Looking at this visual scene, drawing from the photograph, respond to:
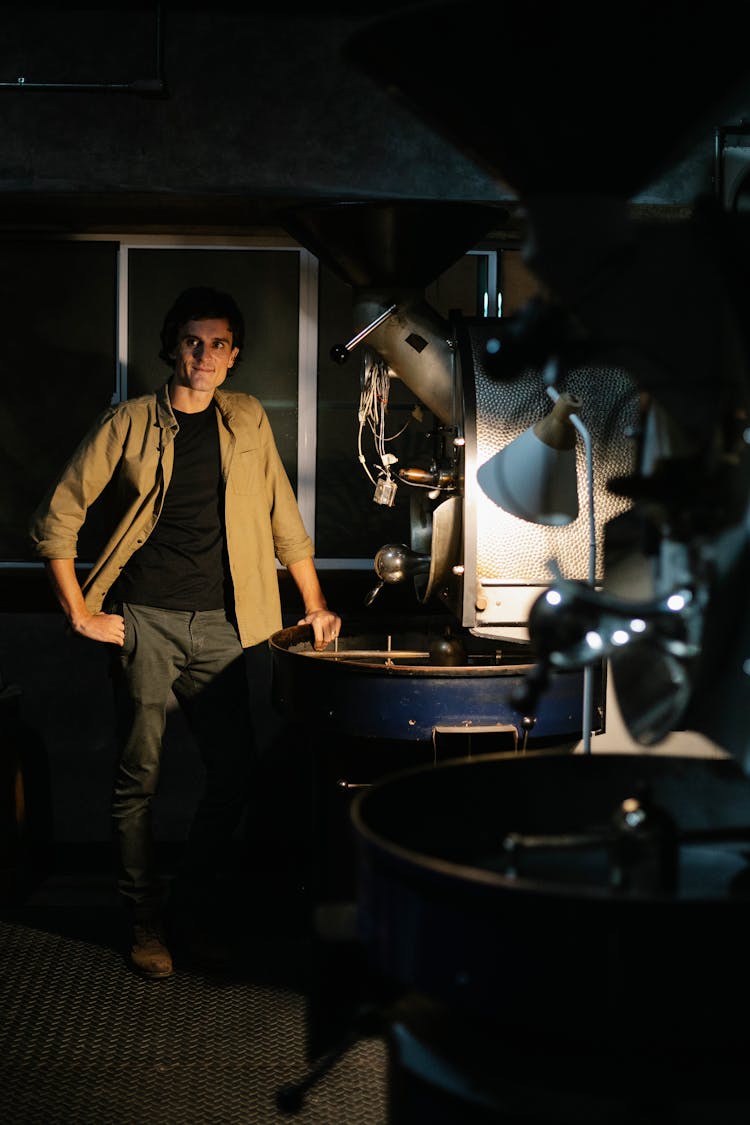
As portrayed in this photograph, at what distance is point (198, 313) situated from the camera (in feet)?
10.5

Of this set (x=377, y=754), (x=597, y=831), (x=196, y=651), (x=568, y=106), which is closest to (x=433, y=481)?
(x=377, y=754)

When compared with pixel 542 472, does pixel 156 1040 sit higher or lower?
lower

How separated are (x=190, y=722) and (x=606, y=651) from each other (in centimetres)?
218

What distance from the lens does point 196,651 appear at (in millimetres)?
3211

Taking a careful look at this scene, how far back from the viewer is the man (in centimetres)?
316

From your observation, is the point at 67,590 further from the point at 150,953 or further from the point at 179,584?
the point at 150,953

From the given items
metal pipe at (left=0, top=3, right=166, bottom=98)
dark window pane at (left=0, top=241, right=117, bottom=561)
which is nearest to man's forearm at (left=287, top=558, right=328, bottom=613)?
dark window pane at (left=0, top=241, right=117, bottom=561)

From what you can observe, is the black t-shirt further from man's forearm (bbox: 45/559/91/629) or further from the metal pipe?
the metal pipe

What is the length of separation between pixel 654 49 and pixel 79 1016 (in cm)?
258

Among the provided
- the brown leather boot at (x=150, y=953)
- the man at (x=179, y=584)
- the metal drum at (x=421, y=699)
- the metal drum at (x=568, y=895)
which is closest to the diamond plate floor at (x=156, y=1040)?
the brown leather boot at (x=150, y=953)

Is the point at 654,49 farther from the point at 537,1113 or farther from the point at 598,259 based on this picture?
the point at 537,1113

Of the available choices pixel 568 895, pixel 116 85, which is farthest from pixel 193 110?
pixel 568 895

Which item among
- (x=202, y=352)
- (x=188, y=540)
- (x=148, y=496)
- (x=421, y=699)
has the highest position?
(x=202, y=352)

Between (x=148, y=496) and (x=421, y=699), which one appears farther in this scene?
(x=148, y=496)
